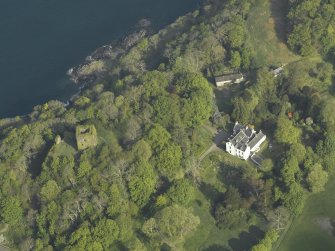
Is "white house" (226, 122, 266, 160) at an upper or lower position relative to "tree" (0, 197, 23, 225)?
lower

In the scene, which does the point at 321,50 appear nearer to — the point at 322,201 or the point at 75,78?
the point at 322,201

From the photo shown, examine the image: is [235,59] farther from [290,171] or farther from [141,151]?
[141,151]

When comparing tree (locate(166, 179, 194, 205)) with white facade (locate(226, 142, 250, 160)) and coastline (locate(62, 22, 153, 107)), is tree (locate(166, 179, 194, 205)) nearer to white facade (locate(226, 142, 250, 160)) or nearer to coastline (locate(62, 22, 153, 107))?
white facade (locate(226, 142, 250, 160))

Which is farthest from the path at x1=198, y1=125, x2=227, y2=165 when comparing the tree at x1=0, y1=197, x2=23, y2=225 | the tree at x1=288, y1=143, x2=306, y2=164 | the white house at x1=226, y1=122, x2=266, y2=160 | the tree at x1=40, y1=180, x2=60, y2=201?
the tree at x1=0, y1=197, x2=23, y2=225

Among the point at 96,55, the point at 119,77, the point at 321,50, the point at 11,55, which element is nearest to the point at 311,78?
the point at 321,50

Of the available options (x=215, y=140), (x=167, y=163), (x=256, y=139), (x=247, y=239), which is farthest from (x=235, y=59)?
(x=247, y=239)
